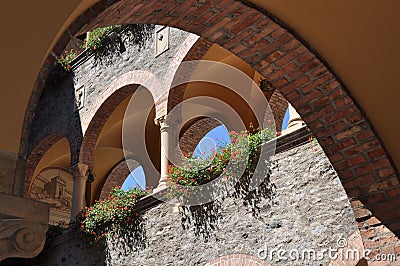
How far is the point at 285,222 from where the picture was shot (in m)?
7.16

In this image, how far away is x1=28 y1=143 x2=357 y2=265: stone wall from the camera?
21.9ft

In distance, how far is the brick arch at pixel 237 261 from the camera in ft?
24.2

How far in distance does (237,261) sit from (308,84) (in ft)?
12.5

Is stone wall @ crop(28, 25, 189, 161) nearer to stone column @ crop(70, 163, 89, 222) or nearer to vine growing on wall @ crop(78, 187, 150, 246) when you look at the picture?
stone column @ crop(70, 163, 89, 222)

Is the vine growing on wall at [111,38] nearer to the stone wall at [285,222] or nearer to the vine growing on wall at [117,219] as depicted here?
the vine growing on wall at [117,219]

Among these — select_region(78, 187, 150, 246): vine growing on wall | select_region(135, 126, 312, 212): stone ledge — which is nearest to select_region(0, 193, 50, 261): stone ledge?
select_region(135, 126, 312, 212): stone ledge

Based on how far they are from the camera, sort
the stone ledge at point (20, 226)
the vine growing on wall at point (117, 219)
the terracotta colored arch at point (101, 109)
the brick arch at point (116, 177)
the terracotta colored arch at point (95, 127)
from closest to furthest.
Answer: the stone ledge at point (20, 226)
the vine growing on wall at point (117, 219)
the terracotta colored arch at point (101, 109)
the terracotta colored arch at point (95, 127)
the brick arch at point (116, 177)

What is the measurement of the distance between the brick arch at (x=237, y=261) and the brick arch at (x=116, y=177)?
8.53 meters

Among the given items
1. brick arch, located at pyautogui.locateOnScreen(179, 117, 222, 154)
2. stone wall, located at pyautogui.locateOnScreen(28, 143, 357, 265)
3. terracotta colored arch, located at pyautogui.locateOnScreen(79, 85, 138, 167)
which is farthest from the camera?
brick arch, located at pyautogui.locateOnScreen(179, 117, 222, 154)

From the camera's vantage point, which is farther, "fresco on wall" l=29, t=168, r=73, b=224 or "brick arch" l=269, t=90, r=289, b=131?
"fresco on wall" l=29, t=168, r=73, b=224

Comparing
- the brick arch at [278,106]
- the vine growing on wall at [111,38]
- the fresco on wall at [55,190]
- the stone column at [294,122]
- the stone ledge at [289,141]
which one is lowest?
the stone ledge at [289,141]

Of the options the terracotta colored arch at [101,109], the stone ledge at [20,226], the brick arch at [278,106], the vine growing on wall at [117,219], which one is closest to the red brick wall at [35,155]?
the terracotta colored arch at [101,109]

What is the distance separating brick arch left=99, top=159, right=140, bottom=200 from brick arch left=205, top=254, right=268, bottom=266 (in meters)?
8.53

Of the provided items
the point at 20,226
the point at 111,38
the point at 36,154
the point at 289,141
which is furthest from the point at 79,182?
the point at 20,226
